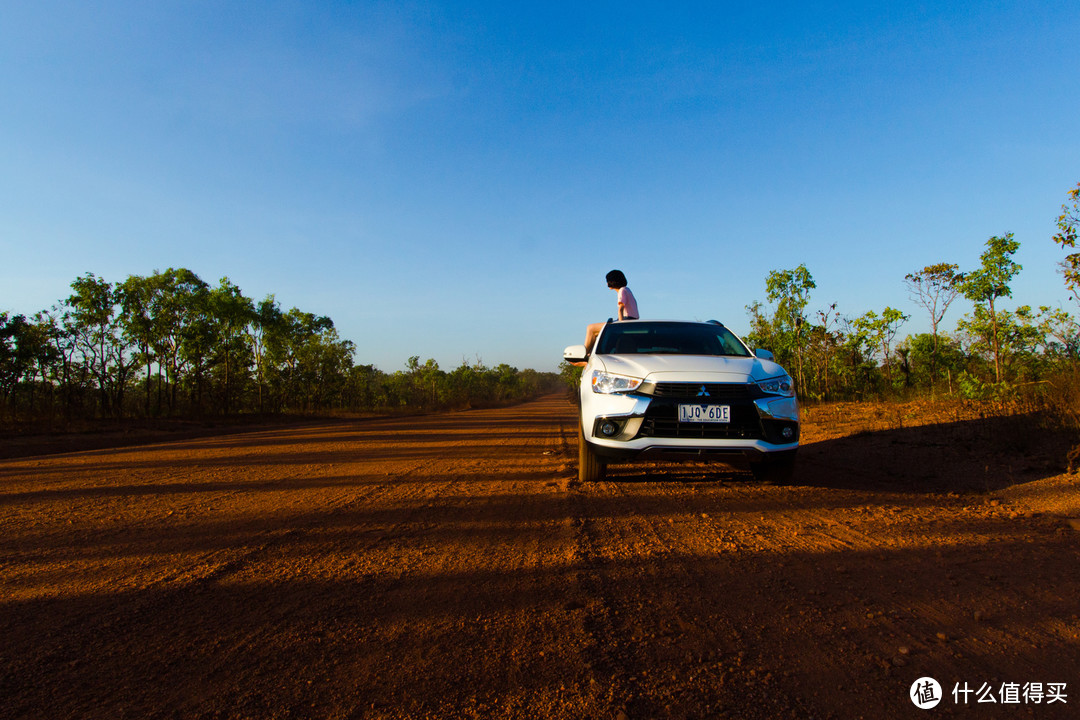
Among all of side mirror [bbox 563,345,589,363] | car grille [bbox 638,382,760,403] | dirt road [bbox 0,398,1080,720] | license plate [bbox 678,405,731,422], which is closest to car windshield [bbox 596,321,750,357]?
side mirror [bbox 563,345,589,363]

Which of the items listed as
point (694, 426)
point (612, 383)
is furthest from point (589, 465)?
point (694, 426)

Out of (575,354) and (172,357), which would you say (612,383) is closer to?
(575,354)

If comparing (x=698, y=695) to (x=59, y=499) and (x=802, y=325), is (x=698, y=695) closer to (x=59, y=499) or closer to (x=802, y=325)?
(x=59, y=499)

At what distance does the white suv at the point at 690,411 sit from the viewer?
14.3 feet

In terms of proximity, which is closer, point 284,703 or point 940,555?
point 284,703

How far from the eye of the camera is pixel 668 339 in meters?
5.82

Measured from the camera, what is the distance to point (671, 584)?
8.54ft

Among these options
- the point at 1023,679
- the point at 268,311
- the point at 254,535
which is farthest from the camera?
the point at 268,311

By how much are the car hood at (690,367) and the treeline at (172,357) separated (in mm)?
22128

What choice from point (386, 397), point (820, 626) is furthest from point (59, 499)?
point (386, 397)

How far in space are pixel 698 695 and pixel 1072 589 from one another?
226 centimetres

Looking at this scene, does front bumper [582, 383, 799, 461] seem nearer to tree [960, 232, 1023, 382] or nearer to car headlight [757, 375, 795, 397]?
car headlight [757, 375, 795, 397]

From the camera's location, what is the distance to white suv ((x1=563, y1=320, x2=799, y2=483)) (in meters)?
4.37

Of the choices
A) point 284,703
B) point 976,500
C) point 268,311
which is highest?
point 268,311
